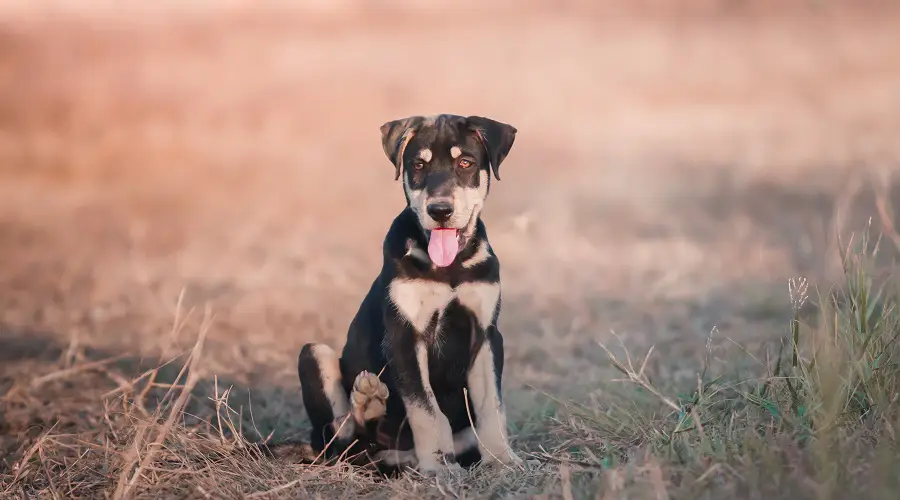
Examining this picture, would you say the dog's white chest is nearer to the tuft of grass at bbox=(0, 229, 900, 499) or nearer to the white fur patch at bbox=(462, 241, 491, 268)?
the white fur patch at bbox=(462, 241, 491, 268)

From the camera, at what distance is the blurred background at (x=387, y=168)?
358 inches

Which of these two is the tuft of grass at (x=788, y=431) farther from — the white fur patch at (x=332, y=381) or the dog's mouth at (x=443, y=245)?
the white fur patch at (x=332, y=381)


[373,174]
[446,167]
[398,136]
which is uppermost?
[398,136]

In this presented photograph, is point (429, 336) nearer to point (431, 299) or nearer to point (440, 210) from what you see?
point (431, 299)

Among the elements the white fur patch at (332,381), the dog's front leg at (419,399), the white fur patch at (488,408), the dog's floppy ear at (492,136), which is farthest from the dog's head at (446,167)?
the white fur patch at (332,381)

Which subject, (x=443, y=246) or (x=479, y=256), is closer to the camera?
(x=443, y=246)

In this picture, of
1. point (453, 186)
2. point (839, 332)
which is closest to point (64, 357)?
point (453, 186)

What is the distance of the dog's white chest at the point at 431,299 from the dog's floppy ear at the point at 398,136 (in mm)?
615

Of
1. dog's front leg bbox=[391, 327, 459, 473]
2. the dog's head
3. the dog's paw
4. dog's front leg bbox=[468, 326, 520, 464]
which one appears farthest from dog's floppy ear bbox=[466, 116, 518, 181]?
the dog's paw

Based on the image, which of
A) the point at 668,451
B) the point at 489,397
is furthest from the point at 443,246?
the point at 668,451

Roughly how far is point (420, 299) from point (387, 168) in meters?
11.6

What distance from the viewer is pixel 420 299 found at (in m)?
5.17

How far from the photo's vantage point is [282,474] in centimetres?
487

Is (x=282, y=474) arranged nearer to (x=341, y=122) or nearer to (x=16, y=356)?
(x=16, y=356)
